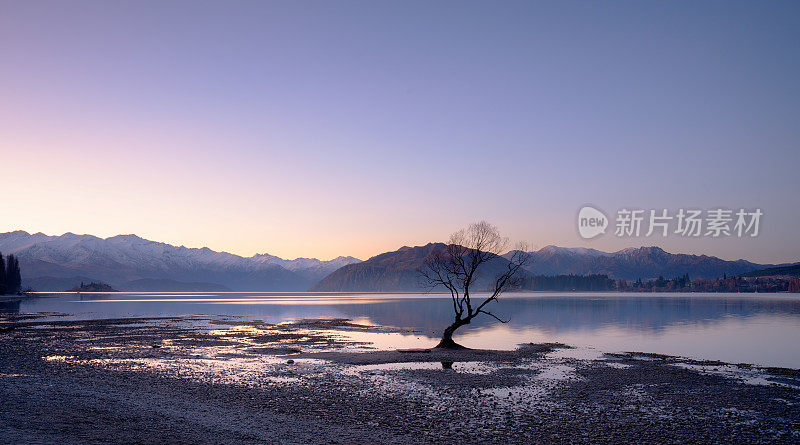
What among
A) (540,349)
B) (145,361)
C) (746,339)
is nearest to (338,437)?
(145,361)

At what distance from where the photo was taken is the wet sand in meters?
18.9

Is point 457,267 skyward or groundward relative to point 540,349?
skyward

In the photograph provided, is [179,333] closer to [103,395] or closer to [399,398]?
[103,395]

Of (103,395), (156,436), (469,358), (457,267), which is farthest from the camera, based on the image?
(457,267)

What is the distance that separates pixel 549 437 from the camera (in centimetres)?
1867

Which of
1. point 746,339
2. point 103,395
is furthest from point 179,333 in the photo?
point 746,339

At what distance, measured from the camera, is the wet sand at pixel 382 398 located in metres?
18.9

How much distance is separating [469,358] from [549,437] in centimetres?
2469

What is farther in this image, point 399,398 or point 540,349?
point 540,349

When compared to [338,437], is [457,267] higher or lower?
higher

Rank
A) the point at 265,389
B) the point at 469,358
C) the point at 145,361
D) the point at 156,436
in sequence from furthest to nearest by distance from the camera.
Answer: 1. the point at 469,358
2. the point at 145,361
3. the point at 265,389
4. the point at 156,436

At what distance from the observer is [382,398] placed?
2539 centimetres

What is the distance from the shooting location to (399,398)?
25516 millimetres

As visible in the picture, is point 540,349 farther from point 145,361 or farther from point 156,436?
point 156,436
